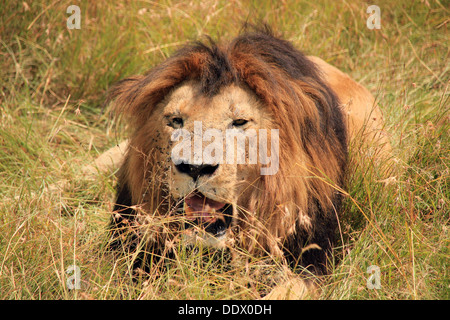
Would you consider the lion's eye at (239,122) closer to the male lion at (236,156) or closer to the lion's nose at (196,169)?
the male lion at (236,156)

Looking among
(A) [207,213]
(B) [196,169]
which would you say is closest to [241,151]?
(B) [196,169]

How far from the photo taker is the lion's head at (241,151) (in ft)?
10.6

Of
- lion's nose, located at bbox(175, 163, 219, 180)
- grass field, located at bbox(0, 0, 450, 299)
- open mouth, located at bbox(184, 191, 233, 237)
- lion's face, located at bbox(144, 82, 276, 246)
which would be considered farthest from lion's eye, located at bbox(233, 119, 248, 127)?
grass field, located at bbox(0, 0, 450, 299)

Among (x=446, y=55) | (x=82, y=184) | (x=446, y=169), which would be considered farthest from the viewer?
(x=446, y=55)

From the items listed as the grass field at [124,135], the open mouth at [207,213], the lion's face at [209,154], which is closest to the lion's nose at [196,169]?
the lion's face at [209,154]

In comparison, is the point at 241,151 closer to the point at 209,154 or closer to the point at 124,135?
the point at 209,154

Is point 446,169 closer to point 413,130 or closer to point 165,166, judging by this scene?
point 413,130

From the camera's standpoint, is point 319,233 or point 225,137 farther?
point 319,233

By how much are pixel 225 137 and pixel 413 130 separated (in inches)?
69.3

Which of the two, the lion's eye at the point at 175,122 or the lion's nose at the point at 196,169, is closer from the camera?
the lion's nose at the point at 196,169

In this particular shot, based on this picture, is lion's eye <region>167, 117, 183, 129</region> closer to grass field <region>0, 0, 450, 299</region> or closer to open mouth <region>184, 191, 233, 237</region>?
open mouth <region>184, 191, 233, 237</region>

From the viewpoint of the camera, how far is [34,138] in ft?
16.9

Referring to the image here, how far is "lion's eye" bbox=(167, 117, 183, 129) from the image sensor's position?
3.39m
